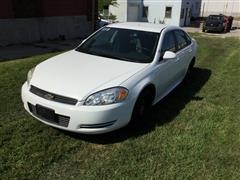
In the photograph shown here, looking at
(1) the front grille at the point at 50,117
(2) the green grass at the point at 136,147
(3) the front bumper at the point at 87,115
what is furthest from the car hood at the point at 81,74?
(2) the green grass at the point at 136,147

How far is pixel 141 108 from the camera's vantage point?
13.9ft

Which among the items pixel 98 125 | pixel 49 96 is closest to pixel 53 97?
pixel 49 96

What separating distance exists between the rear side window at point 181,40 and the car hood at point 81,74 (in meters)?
1.72

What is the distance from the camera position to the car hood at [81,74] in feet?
11.7

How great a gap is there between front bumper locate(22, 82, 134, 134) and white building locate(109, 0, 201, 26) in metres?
27.7

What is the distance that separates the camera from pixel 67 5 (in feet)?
47.4

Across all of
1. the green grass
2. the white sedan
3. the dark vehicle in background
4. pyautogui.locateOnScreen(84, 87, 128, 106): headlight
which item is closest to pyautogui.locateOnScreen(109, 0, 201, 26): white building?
the dark vehicle in background

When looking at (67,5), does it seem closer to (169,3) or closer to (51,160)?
(51,160)

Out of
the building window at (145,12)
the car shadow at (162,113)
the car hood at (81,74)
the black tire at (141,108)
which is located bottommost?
the building window at (145,12)

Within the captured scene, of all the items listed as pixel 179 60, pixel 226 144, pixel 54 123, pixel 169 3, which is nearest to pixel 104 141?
pixel 54 123

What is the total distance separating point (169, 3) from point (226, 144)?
27.8 m

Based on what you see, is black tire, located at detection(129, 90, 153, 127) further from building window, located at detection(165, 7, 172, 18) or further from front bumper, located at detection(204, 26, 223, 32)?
building window, located at detection(165, 7, 172, 18)

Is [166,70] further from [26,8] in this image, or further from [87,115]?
[26,8]

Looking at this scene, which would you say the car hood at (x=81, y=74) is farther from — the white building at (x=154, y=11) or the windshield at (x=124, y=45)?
the white building at (x=154, y=11)
